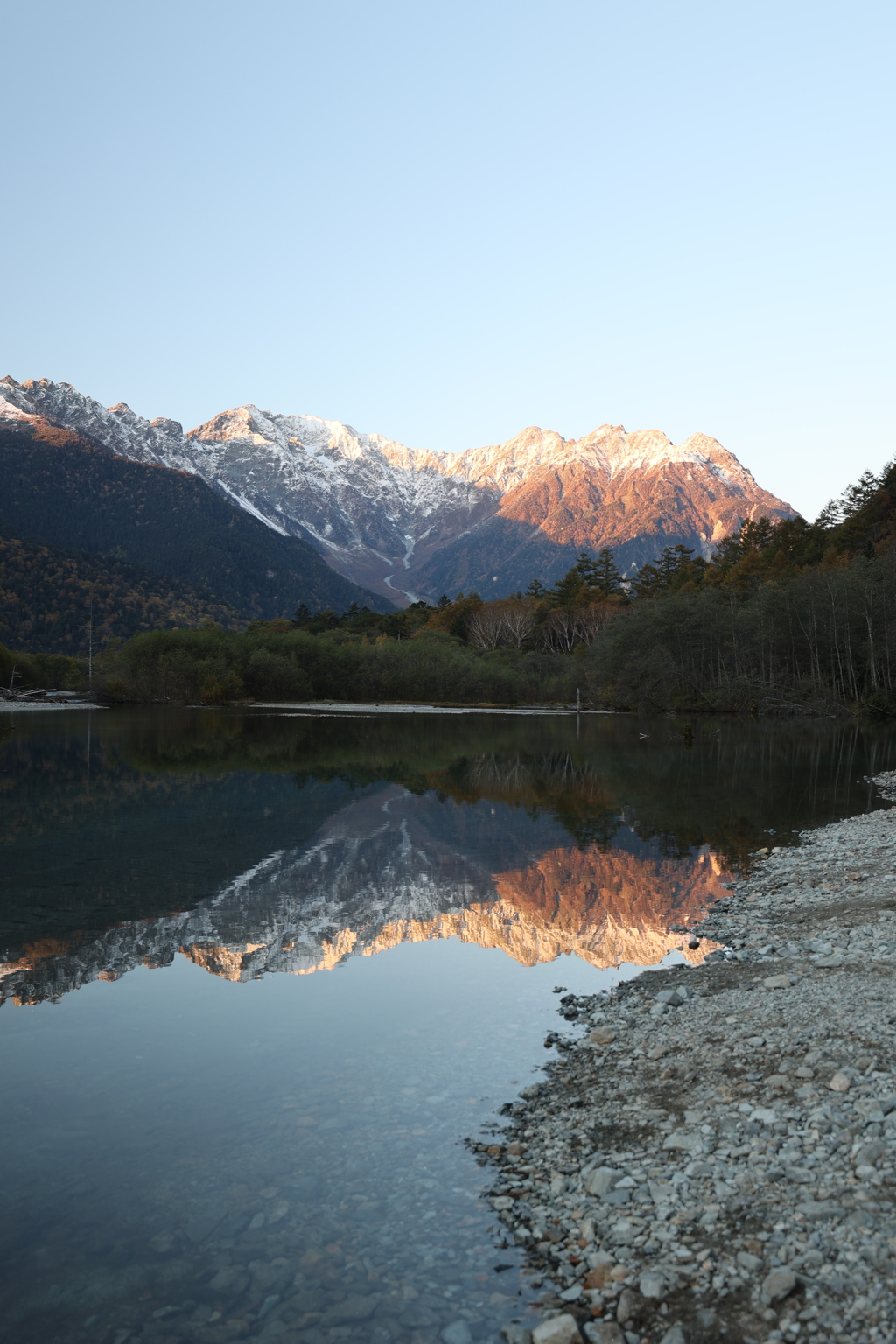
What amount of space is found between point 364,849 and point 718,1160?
13.9 meters

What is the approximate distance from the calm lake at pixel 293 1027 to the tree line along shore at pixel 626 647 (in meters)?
49.9

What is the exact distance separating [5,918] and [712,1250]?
11.3 metres

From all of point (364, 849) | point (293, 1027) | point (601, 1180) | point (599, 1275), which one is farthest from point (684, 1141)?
point (364, 849)

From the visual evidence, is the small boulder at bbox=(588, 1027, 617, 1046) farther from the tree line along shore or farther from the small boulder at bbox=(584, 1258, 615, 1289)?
the tree line along shore

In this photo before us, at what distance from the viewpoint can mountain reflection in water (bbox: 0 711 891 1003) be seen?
38.8ft

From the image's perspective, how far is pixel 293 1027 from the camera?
28.6 ft

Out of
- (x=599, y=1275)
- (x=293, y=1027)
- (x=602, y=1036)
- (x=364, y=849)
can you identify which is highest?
(x=599, y=1275)

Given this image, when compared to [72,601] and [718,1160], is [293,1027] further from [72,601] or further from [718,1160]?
[72,601]

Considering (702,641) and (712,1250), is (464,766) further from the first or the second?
(702,641)

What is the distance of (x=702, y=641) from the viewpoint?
7900 cm

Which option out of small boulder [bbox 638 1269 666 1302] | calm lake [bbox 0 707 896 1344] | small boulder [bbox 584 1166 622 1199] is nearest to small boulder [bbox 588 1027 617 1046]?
calm lake [bbox 0 707 896 1344]

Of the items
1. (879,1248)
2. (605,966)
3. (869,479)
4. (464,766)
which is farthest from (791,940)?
(869,479)

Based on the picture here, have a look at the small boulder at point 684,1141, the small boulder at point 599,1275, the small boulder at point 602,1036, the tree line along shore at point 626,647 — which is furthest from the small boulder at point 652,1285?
the tree line along shore at point 626,647

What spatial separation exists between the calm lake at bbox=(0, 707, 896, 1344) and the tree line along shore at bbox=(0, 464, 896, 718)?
164 feet
